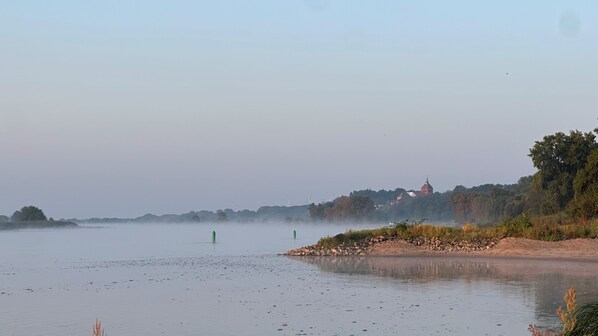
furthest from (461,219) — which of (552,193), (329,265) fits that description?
(329,265)

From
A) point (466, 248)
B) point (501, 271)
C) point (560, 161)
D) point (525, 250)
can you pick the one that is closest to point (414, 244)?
point (466, 248)

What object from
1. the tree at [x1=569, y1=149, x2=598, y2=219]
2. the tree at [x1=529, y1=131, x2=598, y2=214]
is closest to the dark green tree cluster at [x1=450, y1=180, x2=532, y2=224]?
the tree at [x1=529, y1=131, x2=598, y2=214]

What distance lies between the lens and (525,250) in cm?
4894

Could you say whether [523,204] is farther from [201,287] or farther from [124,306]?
[124,306]

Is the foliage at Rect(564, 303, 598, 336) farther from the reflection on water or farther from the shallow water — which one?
the reflection on water

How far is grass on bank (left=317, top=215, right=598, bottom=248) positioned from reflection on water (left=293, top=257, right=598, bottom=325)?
485 centimetres

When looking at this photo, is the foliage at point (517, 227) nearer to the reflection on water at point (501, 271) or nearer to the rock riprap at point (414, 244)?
the rock riprap at point (414, 244)

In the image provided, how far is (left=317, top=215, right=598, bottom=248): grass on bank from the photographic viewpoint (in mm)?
50062

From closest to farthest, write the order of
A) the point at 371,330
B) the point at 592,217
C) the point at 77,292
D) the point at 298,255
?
the point at 371,330 < the point at 77,292 < the point at 298,255 < the point at 592,217

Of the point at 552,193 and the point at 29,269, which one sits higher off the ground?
the point at 552,193

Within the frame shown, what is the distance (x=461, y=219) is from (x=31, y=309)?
162 m

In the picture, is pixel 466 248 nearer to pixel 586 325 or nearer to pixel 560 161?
pixel 560 161

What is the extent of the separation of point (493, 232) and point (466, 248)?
284cm

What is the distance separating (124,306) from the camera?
26.2m
